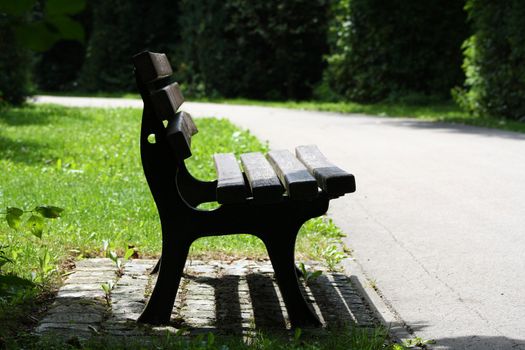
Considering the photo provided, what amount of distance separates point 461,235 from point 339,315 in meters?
2.25

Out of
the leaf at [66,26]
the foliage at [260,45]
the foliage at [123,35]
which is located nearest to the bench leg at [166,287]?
the leaf at [66,26]

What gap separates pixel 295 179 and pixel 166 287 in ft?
2.53

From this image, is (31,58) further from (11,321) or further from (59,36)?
(59,36)

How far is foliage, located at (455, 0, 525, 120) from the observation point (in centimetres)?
1520

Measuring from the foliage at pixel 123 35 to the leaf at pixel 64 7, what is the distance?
27987 mm

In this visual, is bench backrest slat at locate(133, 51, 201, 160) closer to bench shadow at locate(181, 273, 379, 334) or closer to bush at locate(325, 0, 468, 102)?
bench shadow at locate(181, 273, 379, 334)

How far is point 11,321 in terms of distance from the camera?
4027 millimetres

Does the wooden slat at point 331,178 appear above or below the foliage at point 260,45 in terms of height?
above

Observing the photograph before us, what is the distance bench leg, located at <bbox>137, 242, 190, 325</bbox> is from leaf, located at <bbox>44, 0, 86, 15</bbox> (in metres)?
2.06

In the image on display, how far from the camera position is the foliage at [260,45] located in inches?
977

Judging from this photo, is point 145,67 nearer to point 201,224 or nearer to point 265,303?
point 201,224

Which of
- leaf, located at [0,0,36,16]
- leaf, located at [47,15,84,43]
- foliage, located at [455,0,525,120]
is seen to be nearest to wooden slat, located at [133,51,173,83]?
leaf, located at [0,0,36,16]

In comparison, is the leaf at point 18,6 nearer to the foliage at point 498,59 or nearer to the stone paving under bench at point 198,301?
the stone paving under bench at point 198,301

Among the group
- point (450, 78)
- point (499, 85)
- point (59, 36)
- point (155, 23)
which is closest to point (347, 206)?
point (59, 36)
